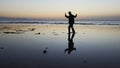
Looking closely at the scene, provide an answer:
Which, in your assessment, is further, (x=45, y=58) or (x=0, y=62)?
(x=45, y=58)

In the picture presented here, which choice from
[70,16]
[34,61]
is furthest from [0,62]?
[70,16]

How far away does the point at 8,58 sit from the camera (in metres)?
8.80

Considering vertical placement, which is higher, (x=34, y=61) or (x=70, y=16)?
(x=70, y=16)

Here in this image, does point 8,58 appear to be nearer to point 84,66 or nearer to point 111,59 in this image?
point 84,66

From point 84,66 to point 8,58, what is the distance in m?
3.29

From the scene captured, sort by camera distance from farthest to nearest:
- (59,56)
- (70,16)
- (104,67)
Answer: (70,16)
(59,56)
(104,67)

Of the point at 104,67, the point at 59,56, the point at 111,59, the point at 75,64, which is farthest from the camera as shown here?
the point at 59,56

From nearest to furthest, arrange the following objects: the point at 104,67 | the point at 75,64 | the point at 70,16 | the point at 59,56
Answer: 1. the point at 104,67
2. the point at 75,64
3. the point at 59,56
4. the point at 70,16

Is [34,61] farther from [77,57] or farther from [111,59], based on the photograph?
[111,59]

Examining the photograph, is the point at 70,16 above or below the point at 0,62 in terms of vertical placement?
above

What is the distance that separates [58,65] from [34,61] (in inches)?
42.8

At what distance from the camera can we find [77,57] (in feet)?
30.1

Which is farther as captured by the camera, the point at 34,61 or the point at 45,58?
the point at 45,58

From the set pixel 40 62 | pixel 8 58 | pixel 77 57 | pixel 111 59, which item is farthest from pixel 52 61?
pixel 111 59
